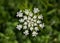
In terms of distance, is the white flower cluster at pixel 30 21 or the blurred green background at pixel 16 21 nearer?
the white flower cluster at pixel 30 21

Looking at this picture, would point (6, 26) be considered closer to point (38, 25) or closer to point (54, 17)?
point (38, 25)

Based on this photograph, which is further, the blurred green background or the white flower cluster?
the blurred green background

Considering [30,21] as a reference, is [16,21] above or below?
above

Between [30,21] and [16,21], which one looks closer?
[30,21]
